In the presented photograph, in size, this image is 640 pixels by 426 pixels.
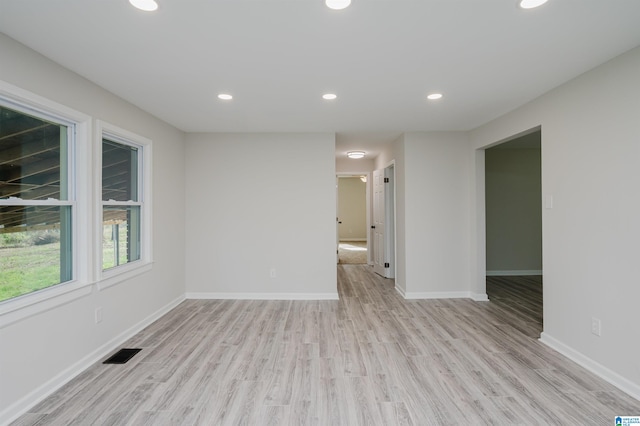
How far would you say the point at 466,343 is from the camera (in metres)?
3.16

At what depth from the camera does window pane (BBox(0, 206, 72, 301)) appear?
2.12 metres

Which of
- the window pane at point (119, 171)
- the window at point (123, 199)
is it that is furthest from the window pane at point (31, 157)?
the window pane at point (119, 171)

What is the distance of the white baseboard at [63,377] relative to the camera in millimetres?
2029

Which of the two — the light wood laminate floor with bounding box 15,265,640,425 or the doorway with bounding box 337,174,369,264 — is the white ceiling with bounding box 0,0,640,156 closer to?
the light wood laminate floor with bounding box 15,265,640,425

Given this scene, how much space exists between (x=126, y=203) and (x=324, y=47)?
2.64m

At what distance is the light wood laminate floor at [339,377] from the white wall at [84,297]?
16cm

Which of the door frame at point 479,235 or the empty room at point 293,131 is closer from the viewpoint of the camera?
the empty room at point 293,131

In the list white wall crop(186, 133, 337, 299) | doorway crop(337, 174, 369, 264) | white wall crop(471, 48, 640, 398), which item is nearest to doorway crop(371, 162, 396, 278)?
white wall crop(186, 133, 337, 299)

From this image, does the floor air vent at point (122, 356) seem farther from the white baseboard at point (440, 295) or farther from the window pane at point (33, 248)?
the white baseboard at point (440, 295)

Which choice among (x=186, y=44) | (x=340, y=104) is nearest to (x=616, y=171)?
(x=340, y=104)

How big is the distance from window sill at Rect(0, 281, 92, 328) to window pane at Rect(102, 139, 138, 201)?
2.91 ft

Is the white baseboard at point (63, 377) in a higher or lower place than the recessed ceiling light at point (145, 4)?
lower

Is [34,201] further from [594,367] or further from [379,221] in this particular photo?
[379,221]

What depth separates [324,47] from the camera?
223 centimetres
